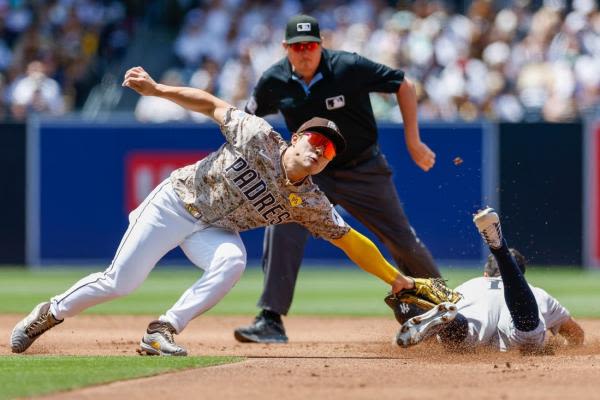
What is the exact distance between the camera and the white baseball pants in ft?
23.4

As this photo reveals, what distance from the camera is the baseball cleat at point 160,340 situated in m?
7.17

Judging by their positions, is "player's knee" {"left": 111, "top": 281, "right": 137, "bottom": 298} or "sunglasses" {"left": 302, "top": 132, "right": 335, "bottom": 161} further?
"player's knee" {"left": 111, "top": 281, "right": 137, "bottom": 298}

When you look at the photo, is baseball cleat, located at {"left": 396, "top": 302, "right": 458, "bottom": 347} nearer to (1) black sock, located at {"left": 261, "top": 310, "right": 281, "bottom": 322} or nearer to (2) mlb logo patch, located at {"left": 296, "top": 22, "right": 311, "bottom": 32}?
(1) black sock, located at {"left": 261, "top": 310, "right": 281, "bottom": 322}

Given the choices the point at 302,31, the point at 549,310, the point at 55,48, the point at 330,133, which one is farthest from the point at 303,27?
the point at 55,48

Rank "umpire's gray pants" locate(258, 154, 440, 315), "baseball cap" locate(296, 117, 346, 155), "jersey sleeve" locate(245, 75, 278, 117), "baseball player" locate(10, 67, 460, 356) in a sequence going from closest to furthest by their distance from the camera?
"baseball cap" locate(296, 117, 346, 155), "baseball player" locate(10, 67, 460, 356), "jersey sleeve" locate(245, 75, 278, 117), "umpire's gray pants" locate(258, 154, 440, 315)

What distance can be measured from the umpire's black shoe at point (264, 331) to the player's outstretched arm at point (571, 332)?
6.49 ft

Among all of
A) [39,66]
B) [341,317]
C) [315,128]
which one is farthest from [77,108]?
[315,128]

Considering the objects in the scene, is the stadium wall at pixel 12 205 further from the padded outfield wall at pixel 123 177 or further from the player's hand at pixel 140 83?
the player's hand at pixel 140 83

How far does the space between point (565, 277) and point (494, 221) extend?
799cm

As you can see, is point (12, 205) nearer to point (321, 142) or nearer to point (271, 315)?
point (271, 315)

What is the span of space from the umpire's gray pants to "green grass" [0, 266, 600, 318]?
2.48 metres

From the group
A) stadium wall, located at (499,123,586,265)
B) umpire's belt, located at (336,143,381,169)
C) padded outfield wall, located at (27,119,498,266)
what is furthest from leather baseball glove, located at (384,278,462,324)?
padded outfield wall, located at (27,119,498,266)

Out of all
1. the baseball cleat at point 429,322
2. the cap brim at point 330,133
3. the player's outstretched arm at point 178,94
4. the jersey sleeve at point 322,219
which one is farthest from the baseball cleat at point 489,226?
the player's outstretched arm at point 178,94

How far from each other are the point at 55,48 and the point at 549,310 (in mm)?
12801
